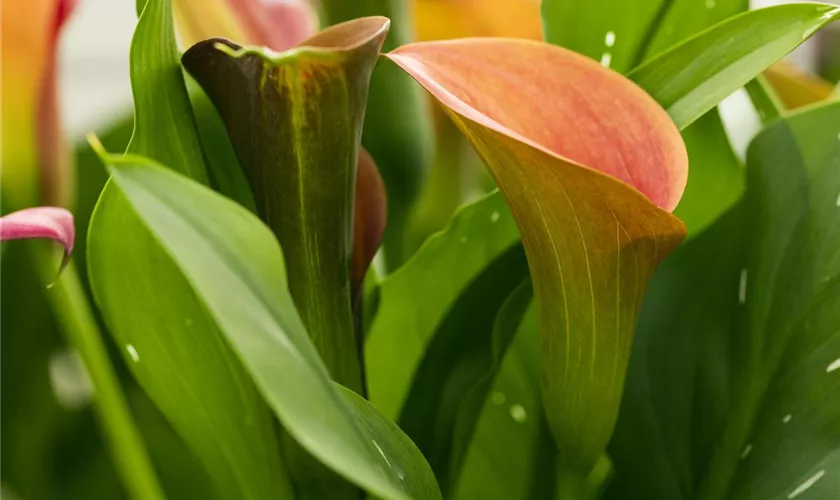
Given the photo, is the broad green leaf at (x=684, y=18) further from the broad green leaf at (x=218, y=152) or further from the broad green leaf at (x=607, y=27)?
the broad green leaf at (x=218, y=152)

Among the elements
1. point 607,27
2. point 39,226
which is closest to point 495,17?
point 607,27

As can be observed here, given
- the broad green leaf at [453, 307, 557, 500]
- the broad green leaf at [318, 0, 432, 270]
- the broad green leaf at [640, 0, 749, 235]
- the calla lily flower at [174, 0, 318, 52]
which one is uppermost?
the calla lily flower at [174, 0, 318, 52]

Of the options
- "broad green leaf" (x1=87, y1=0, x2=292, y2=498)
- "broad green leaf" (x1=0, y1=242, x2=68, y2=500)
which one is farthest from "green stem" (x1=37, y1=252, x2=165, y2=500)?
"broad green leaf" (x1=0, y1=242, x2=68, y2=500)

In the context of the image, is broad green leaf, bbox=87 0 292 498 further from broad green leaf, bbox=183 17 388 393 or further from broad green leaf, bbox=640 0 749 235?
broad green leaf, bbox=640 0 749 235

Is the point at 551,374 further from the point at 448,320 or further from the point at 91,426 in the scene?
the point at 91,426

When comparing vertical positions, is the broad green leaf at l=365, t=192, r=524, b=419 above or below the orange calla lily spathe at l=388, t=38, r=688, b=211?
below

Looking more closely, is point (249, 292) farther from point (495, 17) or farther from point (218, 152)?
point (495, 17)
